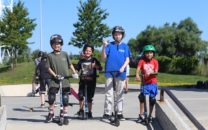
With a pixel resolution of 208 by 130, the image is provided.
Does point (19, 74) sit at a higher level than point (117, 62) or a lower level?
lower

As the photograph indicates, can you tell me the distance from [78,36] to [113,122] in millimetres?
46023

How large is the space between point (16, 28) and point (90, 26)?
7665mm

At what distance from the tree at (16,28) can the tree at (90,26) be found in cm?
488

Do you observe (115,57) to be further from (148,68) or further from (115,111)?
(115,111)

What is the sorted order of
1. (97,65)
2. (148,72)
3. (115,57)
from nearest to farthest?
(148,72), (115,57), (97,65)

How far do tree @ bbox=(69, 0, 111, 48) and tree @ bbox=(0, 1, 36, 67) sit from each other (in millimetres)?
4878

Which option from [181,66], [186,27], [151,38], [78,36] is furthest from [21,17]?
[186,27]

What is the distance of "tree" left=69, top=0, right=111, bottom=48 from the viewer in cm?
5475

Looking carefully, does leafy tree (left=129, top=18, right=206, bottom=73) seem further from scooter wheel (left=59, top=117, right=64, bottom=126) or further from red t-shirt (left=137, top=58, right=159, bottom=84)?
scooter wheel (left=59, top=117, right=64, bottom=126)

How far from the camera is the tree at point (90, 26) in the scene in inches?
2156

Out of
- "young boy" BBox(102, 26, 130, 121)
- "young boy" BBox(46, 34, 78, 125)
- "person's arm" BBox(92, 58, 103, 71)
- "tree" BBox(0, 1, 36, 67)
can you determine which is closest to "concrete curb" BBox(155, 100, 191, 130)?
"young boy" BBox(102, 26, 130, 121)

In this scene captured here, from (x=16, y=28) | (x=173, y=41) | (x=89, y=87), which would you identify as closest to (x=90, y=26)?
(x=16, y=28)

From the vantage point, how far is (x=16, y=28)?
53.5 meters

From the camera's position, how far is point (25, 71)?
48.1 m
